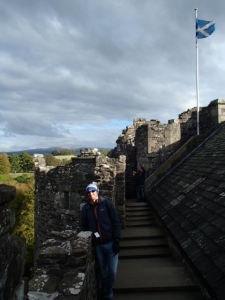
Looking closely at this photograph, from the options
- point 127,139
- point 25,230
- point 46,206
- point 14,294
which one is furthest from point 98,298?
point 25,230

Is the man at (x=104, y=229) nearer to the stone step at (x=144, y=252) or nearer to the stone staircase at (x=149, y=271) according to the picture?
the stone staircase at (x=149, y=271)

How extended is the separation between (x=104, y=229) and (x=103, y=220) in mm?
154

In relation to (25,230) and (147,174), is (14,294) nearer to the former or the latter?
(147,174)

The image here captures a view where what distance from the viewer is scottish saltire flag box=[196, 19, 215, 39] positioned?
13703 millimetres

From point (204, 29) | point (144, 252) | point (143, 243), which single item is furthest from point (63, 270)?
point (204, 29)

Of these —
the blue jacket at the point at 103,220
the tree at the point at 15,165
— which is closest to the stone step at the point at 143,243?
the blue jacket at the point at 103,220

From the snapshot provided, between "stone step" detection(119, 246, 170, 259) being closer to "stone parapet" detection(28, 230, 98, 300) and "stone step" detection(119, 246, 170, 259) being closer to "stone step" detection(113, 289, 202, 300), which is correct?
"stone step" detection(113, 289, 202, 300)

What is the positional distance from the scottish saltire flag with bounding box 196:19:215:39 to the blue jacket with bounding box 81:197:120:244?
38.6 feet

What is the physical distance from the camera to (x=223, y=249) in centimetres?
382

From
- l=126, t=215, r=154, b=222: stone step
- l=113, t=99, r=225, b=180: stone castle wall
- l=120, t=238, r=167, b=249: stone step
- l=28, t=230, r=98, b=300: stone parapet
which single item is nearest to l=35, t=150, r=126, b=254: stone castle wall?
l=126, t=215, r=154, b=222: stone step

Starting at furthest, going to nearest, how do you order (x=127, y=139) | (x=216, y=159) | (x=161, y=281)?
(x=127, y=139)
(x=216, y=159)
(x=161, y=281)

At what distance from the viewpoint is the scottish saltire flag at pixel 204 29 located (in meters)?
13.7

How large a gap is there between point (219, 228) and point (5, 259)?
3.50m

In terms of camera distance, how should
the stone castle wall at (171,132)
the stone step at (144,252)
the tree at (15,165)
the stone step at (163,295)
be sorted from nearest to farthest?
1. the stone step at (163,295)
2. the stone step at (144,252)
3. the stone castle wall at (171,132)
4. the tree at (15,165)
